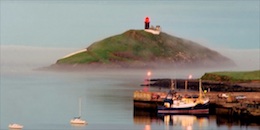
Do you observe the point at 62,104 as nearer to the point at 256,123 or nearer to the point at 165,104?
the point at 165,104

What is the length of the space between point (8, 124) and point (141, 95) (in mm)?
20801

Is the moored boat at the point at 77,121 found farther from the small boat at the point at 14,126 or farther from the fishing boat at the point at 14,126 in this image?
the small boat at the point at 14,126

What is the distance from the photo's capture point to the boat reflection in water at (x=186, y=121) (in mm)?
78688

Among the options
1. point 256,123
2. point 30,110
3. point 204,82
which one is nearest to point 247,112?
point 256,123

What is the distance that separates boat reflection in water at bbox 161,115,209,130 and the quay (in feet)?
10.5

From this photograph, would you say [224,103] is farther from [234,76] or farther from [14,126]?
[234,76]

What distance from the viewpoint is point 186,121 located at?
81188mm

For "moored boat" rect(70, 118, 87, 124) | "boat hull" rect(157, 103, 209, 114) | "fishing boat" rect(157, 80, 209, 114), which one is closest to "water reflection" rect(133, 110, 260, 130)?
"boat hull" rect(157, 103, 209, 114)

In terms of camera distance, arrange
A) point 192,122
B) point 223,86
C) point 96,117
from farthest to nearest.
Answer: point 223,86 → point 96,117 → point 192,122

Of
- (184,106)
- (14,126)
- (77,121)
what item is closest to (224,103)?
(184,106)

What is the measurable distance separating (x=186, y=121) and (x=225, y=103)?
9.68 meters

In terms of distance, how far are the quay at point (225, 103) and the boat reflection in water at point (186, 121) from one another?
126 inches

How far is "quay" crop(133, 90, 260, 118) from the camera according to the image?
8312 cm

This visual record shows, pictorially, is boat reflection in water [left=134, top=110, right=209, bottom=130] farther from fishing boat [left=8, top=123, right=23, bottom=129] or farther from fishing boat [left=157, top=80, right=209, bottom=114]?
fishing boat [left=8, top=123, right=23, bottom=129]
